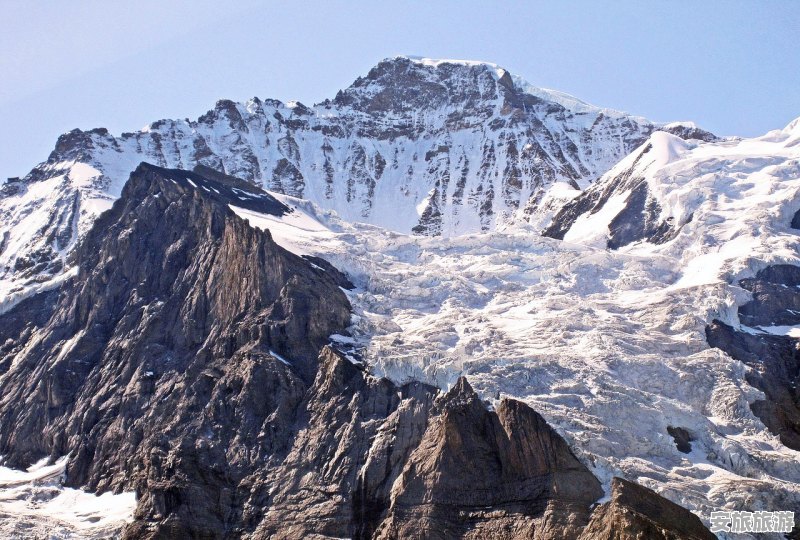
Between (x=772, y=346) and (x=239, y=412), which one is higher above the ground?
(x=772, y=346)

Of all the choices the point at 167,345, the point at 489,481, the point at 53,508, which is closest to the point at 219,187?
the point at 167,345

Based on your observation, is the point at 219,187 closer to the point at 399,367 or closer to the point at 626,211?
the point at 626,211

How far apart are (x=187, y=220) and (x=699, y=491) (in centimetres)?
7406

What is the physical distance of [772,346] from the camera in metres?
123

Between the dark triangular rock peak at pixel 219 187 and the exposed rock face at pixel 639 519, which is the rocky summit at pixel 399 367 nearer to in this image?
the exposed rock face at pixel 639 519

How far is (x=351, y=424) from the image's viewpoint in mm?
106875

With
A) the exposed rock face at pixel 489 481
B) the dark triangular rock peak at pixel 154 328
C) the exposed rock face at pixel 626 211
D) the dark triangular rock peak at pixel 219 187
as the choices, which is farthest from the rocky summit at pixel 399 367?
the dark triangular rock peak at pixel 219 187

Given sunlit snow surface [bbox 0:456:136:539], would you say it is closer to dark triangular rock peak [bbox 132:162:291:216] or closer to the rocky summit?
the rocky summit

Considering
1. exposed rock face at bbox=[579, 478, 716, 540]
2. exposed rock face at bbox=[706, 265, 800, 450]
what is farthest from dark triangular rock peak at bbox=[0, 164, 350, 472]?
exposed rock face at bbox=[706, 265, 800, 450]

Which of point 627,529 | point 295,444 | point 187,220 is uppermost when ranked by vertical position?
point 187,220

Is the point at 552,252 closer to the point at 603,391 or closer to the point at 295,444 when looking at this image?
the point at 603,391

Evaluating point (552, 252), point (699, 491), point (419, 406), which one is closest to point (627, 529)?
point (699, 491)

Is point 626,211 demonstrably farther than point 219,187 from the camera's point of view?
Yes

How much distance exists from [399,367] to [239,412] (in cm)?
1566
